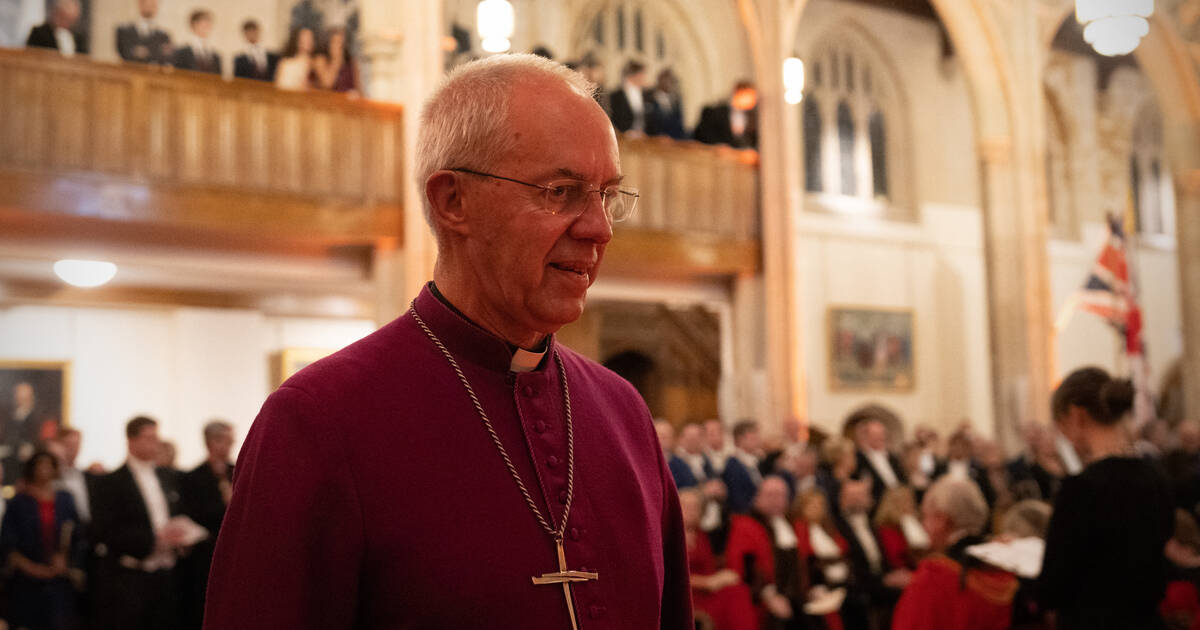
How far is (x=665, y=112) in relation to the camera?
13.1 m

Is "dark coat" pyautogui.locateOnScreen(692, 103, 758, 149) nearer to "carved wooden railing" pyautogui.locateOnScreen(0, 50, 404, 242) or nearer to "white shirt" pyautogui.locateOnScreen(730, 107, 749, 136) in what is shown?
"white shirt" pyautogui.locateOnScreen(730, 107, 749, 136)

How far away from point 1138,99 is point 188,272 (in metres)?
18.8

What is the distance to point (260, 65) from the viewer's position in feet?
36.0

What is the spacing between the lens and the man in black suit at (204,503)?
6844mm

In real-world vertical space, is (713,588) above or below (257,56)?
below

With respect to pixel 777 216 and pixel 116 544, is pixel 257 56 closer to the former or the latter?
pixel 116 544

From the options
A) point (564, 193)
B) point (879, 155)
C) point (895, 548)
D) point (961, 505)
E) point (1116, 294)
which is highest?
point (879, 155)

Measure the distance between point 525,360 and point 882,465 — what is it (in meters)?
8.81

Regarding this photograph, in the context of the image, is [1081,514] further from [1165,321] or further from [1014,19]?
[1165,321]

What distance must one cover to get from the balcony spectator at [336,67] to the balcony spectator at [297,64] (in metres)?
0.09

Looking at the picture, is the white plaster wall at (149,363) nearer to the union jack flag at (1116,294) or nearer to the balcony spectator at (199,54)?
the balcony spectator at (199,54)

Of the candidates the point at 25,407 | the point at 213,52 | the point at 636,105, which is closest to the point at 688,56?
the point at 636,105

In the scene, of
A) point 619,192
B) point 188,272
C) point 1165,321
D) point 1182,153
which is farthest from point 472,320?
point 1165,321

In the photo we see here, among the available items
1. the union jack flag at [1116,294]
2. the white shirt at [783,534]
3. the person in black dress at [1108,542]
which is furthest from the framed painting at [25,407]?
the union jack flag at [1116,294]
